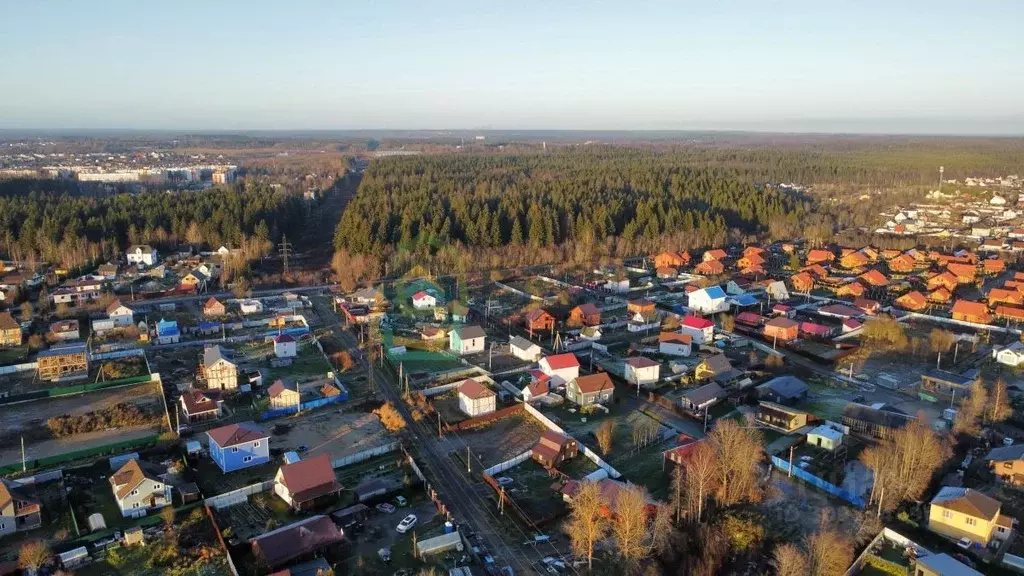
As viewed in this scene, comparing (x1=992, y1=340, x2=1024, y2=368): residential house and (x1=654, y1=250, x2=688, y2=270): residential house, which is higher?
(x1=654, y1=250, x2=688, y2=270): residential house

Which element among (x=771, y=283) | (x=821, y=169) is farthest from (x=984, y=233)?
(x=821, y=169)

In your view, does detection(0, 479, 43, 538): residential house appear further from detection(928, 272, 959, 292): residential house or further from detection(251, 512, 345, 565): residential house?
detection(928, 272, 959, 292): residential house

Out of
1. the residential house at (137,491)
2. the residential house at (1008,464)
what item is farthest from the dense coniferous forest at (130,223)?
the residential house at (1008,464)

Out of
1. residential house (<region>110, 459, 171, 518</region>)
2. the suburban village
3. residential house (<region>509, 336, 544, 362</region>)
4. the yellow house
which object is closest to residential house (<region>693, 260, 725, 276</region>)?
the suburban village

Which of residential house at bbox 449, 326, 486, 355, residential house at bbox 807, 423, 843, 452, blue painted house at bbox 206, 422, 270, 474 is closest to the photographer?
blue painted house at bbox 206, 422, 270, 474

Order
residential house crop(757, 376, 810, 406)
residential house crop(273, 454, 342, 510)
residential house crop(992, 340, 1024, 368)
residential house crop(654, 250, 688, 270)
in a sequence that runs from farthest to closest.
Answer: residential house crop(654, 250, 688, 270) → residential house crop(992, 340, 1024, 368) → residential house crop(757, 376, 810, 406) → residential house crop(273, 454, 342, 510)

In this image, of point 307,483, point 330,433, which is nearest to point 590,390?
point 330,433
